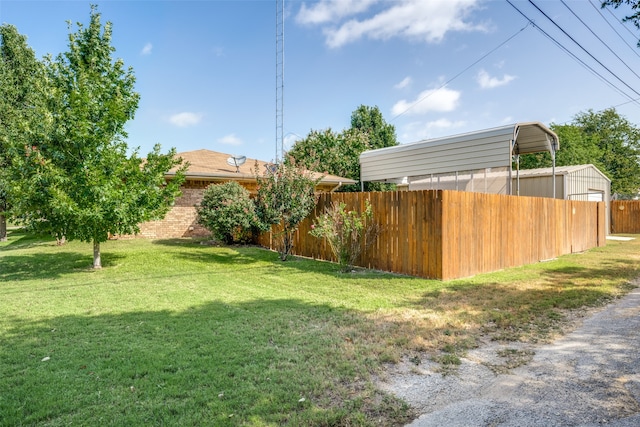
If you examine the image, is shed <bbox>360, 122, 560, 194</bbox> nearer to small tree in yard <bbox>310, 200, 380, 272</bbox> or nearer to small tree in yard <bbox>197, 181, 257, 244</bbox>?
small tree in yard <bbox>310, 200, 380, 272</bbox>

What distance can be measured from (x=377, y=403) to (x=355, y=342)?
4.00ft

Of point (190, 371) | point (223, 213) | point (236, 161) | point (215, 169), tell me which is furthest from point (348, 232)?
point (215, 169)

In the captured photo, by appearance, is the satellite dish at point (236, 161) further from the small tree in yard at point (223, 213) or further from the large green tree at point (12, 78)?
the large green tree at point (12, 78)

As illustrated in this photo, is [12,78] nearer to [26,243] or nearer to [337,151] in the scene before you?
[26,243]

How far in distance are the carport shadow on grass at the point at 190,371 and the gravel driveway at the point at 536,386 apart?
0.34 metres

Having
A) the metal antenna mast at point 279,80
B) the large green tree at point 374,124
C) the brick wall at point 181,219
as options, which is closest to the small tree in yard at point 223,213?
the metal antenna mast at point 279,80

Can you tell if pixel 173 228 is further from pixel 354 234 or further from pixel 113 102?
pixel 354 234

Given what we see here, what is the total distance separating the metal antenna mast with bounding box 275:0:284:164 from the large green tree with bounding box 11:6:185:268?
9.06ft

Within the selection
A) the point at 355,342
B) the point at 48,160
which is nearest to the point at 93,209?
the point at 48,160

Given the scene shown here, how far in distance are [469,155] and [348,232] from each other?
5.08 m

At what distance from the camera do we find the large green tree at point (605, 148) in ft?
93.8

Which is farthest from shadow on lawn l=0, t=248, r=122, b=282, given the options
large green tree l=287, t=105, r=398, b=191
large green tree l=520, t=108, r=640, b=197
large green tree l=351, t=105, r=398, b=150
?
large green tree l=520, t=108, r=640, b=197

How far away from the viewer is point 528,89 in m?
14.2

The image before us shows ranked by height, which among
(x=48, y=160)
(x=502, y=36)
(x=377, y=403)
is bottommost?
(x=377, y=403)
